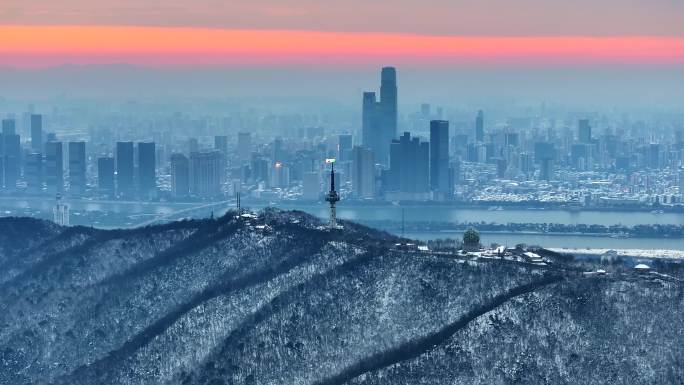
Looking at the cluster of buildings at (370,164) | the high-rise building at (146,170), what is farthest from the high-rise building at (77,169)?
the high-rise building at (146,170)

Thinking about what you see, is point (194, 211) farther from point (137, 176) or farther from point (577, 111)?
point (577, 111)

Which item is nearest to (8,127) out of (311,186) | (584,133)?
(311,186)

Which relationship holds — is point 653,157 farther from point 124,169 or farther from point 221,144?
point 124,169

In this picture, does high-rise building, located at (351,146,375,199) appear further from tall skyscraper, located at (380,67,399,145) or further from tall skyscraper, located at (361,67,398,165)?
tall skyscraper, located at (380,67,399,145)

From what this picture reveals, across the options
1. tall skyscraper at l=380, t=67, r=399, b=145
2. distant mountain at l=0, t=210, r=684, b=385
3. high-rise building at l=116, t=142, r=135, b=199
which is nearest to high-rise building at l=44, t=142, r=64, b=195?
high-rise building at l=116, t=142, r=135, b=199

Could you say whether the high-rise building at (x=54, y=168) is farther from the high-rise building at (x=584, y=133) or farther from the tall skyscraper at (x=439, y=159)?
the high-rise building at (x=584, y=133)

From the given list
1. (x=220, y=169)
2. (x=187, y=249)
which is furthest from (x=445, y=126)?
(x=187, y=249)
